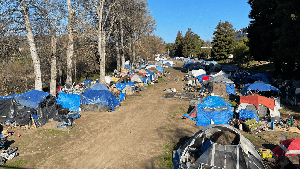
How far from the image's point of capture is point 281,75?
84.2ft

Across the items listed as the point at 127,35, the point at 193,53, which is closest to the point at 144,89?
the point at 127,35

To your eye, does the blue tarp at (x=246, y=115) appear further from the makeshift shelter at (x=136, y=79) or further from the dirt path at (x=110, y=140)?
the makeshift shelter at (x=136, y=79)

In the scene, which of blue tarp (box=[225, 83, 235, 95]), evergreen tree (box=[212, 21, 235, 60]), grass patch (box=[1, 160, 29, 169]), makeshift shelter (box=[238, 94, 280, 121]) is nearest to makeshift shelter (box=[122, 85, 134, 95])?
blue tarp (box=[225, 83, 235, 95])

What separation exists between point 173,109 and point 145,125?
4.49 meters

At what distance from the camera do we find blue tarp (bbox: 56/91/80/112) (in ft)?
51.7

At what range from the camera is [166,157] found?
9148mm

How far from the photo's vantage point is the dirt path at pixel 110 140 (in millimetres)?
8805

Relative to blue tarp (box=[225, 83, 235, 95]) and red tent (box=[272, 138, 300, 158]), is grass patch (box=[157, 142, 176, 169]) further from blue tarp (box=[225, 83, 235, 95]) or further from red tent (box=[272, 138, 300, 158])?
blue tarp (box=[225, 83, 235, 95])

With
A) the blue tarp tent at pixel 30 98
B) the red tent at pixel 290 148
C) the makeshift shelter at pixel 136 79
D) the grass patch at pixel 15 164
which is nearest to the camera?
the red tent at pixel 290 148

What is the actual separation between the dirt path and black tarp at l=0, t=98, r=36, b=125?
3.44ft

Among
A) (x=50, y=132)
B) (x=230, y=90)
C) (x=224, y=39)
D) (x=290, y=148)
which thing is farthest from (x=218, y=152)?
(x=224, y=39)

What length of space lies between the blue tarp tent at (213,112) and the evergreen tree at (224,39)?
4571cm

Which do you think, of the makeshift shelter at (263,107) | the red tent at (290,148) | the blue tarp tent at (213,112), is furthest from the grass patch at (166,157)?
the makeshift shelter at (263,107)

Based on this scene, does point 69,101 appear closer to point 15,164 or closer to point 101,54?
point 15,164
